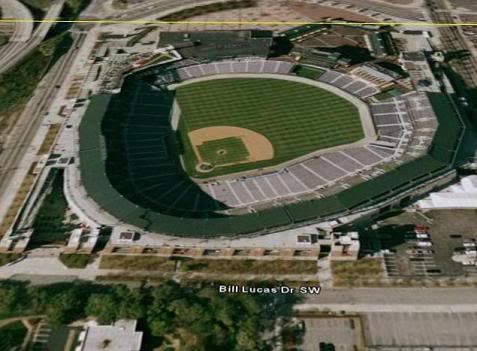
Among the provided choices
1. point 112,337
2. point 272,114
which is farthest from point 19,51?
point 112,337

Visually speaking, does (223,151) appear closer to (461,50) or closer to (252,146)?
(252,146)

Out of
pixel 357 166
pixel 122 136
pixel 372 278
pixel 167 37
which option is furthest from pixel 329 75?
pixel 372 278

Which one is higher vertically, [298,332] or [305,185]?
[305,185]

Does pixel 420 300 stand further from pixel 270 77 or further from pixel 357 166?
pixel 270 77

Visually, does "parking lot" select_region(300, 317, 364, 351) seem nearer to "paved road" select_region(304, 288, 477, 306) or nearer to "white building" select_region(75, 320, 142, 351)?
"paved road" select_region(304, 288, 477, 306)

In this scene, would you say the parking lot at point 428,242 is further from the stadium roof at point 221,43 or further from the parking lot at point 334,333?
the stadium roof at point 221,43

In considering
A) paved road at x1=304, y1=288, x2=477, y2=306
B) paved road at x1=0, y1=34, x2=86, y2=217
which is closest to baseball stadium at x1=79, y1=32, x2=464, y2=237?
paved road at x1=304, y1=288, x2=477, y2=306

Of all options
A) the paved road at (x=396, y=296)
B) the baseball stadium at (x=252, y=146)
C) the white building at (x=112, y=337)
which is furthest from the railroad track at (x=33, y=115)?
the paved road at (x=396, y=296)

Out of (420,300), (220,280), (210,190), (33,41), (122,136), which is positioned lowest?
(420,300)

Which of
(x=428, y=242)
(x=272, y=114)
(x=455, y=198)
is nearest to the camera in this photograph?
(x=428, y=242)
